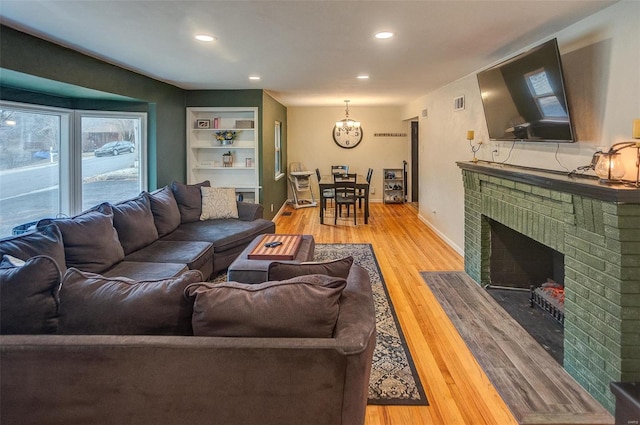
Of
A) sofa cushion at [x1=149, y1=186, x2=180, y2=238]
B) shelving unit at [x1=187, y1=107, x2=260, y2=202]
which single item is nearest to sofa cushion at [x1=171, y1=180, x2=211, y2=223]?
sofa cushion at [x1=149, y1=186, x2=180, y2=238]

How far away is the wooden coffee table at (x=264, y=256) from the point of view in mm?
3252

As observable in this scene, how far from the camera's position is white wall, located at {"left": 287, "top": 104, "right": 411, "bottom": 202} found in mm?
10047

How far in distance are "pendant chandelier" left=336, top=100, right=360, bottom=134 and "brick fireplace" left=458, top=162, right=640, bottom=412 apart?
646 cm

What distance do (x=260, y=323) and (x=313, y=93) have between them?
20.3 ft

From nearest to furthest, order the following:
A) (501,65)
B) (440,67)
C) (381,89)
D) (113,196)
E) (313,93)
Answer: (501,65) → (440,67) → (113,196) → (381,89) → (313,93)

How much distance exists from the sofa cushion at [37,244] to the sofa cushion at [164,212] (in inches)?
60.7

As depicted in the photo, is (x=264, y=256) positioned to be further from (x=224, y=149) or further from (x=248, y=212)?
(x=224, y=149)

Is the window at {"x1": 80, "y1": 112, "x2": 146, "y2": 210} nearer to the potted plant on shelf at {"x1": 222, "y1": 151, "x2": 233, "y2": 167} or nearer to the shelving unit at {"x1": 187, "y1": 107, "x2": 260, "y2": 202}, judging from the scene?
the shelving unit at {"x1": 187, "y1": 107, "x2": 260, "y2": 202}

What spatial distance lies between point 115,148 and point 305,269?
4.37m

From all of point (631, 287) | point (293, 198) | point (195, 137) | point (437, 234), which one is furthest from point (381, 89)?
point (631, 287)

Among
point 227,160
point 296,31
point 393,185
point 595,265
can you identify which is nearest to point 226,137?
point 227,160

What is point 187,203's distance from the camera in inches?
199

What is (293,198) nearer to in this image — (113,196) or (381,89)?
(381,89)

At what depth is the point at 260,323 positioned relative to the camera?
1545 millimetres
